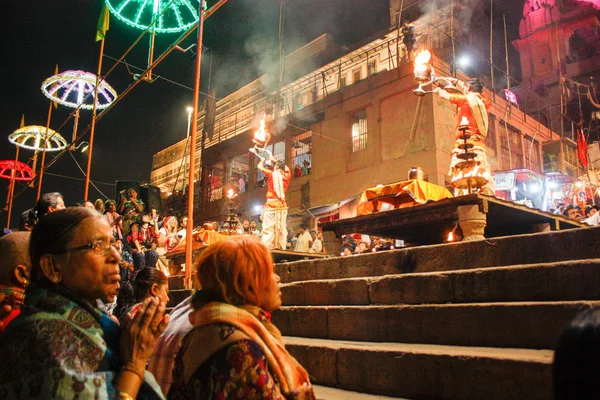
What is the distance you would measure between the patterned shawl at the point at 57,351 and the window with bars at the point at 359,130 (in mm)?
19380

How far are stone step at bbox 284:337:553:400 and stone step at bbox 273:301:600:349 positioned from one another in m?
0.16

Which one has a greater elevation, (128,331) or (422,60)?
(422,60)

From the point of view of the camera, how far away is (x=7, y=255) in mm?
2750

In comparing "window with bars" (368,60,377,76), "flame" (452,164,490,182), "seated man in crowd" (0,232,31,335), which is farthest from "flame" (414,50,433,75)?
"window with bars" (368,60,377,76)

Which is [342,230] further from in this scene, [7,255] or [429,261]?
[7,255]

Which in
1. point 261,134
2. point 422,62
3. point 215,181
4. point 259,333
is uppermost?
point 215,181

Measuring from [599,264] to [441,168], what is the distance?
14340mm

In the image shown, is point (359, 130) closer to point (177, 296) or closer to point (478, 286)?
point (177, 296)

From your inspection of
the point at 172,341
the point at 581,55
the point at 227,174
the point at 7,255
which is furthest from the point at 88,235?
the point at 581,55

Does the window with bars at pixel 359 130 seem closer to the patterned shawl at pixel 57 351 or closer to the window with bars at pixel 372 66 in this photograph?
the window with bars at pixel 372 66

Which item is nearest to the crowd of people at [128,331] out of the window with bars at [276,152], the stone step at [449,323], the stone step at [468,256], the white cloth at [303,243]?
the stone step at [449,323]

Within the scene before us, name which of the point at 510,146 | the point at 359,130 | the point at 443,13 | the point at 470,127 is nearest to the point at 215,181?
the point at 359,130

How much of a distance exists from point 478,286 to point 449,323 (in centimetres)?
56

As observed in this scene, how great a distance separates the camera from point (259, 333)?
2045 millimetres
